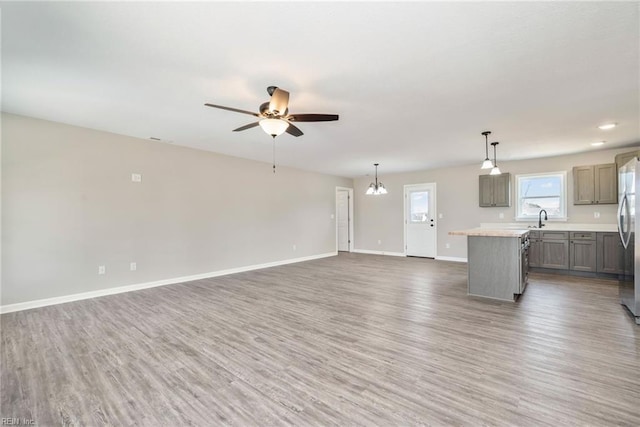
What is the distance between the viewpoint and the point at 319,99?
3191 millimetres

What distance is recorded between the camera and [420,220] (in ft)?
26.6

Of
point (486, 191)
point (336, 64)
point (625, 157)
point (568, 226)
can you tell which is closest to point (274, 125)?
point (336, 64)

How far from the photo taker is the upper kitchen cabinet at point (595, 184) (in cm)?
542

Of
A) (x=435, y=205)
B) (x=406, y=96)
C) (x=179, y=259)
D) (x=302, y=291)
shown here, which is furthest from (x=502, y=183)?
(x=179, y=259)

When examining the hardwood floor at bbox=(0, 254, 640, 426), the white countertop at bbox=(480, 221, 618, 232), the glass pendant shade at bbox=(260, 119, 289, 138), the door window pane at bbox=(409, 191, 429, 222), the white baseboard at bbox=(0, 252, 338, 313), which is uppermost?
the glass pendant shade at bbox=(260, 119, 289, 138)

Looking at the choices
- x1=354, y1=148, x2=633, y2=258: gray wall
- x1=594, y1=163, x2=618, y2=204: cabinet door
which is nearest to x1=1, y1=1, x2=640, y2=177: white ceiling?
x1=594, y1=163, x2=618, y2=204: cabinet door

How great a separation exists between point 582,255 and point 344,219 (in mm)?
5906

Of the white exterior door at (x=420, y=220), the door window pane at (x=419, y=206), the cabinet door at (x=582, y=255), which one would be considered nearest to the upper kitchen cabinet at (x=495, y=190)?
the white exterior door at (x=420, y=220)

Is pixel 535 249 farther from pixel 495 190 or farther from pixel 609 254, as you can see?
pixel 495 190

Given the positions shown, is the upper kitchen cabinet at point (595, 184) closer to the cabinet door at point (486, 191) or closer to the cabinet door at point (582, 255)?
the cabinet door at point (582, 255)

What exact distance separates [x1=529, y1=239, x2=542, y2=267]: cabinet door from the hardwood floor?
5.34 feet

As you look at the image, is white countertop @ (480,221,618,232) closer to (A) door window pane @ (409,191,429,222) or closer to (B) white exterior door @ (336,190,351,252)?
(A) door window pane @ (409,191,429,222)

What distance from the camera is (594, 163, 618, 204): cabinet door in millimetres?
5391

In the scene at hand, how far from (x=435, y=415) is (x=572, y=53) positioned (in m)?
2.88
